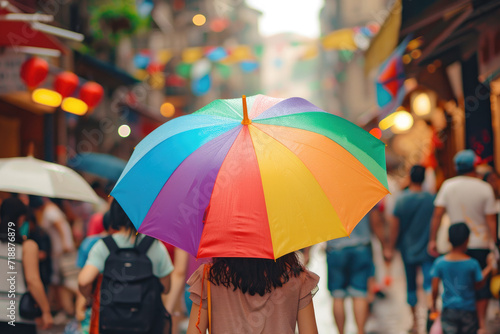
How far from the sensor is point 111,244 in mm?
3928

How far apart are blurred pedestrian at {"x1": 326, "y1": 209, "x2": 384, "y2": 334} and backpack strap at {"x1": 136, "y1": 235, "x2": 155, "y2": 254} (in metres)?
2.91

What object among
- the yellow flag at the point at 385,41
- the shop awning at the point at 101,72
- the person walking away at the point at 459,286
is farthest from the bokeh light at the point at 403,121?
the shop awning at the point at 101,72

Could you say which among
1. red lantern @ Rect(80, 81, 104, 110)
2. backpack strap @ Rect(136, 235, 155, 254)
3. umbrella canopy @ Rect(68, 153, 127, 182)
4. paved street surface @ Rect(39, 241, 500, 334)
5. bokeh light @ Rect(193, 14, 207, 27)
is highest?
bokeh light @ Rect(193, 14, 207, 27)

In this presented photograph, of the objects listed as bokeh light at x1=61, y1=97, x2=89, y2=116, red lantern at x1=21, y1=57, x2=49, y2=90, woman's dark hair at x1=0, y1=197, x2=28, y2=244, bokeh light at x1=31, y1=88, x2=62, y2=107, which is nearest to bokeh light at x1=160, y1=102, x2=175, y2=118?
bokeh light at x1=61, y1=97, x2=89, y2=116

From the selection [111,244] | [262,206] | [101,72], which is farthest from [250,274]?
[101,72]

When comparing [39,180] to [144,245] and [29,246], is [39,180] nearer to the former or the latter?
[29,246]

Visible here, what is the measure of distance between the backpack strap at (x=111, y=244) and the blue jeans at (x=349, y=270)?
3.15m

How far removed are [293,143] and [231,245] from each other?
2.01 ft

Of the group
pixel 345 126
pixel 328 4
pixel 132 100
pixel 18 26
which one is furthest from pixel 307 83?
pixel 345 126

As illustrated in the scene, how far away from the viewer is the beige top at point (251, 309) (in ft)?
9.45

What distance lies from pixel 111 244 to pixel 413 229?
4.54m

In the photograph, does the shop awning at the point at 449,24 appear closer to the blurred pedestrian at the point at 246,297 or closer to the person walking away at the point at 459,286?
the person walking away at the point at 459,286

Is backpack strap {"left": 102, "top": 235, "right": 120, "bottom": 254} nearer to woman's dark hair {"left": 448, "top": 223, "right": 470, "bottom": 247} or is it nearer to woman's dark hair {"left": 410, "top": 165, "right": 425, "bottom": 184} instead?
woman's dark hair {"left": 448, "top": 223, "right": 470, "bottom": 247}

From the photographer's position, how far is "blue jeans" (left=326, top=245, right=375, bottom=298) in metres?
6.48
